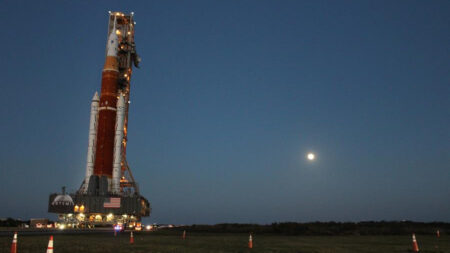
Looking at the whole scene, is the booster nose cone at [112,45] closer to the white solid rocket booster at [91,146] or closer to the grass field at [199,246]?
the white solid rocket booster at [91,146]

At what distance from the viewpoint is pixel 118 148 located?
103 metres

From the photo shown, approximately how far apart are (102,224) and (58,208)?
1178 cm

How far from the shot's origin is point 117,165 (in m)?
102

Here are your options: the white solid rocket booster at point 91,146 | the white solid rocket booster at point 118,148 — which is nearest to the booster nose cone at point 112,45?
the white solid rocket booster at point 118,148

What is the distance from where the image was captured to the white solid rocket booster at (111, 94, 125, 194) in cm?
10181

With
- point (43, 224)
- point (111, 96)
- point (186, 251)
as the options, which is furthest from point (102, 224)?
point (186, 251)

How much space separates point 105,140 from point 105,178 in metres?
8.96

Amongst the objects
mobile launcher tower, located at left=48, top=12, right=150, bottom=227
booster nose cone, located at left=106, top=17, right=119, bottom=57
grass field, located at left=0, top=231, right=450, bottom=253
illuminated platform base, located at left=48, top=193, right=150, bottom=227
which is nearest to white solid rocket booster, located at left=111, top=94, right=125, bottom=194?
mobile launcher tower, located at left=48, top=12, right=150, bottom=227

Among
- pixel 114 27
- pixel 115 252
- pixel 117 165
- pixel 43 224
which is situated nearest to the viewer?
pixel 115 252

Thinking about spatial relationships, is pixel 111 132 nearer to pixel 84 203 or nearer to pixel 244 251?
pixel 84 203

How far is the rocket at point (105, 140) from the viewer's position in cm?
10062

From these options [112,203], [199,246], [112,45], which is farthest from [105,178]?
[199,246]

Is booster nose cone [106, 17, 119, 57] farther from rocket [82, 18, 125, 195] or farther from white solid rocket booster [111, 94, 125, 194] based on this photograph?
white solid rocket booster [111, 94, 125, 194]

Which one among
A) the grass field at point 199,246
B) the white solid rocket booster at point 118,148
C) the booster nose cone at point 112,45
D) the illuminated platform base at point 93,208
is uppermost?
the booster nose cone at point 112,45
